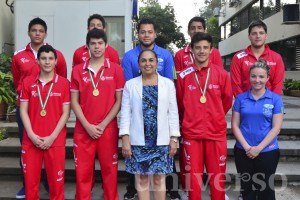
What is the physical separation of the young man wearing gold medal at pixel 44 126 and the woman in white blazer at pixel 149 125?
0.68 metres

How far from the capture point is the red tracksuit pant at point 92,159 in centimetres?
387

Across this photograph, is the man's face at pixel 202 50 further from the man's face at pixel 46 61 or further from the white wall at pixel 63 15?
the white wall at pixel 63 15

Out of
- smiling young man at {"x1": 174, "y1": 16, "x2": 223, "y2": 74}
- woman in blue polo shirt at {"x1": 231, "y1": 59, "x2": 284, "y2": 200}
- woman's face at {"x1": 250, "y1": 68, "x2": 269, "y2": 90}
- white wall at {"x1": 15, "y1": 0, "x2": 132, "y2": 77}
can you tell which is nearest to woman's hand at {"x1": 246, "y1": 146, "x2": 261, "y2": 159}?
woman in blue polo shirt at {"x1": 231, "y1": 59, "x2": 284, "y2": 200}

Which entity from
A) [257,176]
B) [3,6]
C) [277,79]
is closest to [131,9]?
[3,6]

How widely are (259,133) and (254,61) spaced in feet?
3.04

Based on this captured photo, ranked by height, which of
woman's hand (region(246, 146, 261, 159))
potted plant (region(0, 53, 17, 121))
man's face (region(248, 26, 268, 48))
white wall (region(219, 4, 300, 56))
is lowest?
woman's hand (region(246, 146, 261, 159))

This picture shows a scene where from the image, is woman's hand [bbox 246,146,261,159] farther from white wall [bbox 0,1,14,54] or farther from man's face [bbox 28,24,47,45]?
white wall [bbox 0,1,14,54]

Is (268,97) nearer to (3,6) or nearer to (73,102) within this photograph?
(73,102)

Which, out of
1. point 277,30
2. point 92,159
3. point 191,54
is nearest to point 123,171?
point 92,159

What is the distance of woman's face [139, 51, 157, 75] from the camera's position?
3.72m

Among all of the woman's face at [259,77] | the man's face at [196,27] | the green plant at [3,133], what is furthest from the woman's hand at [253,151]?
the green plant at [3,133]

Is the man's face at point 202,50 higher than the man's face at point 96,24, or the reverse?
the man's face at point 96,24

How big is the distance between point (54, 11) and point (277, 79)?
20.6ft

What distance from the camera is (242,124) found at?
381 cm
